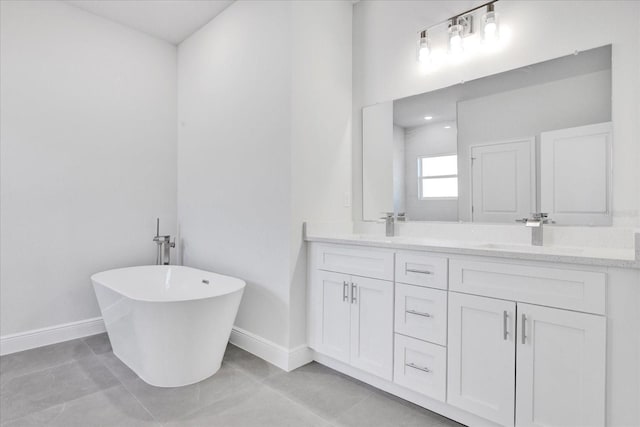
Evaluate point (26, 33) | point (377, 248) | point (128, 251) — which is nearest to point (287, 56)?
point (377, 248)

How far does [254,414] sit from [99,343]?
68.5 inches

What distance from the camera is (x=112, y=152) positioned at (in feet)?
10.6

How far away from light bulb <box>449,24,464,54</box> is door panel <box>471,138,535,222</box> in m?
0.62

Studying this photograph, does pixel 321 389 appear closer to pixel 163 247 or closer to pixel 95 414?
pixel 95 414

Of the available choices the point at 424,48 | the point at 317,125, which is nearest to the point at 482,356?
the point at 317,125

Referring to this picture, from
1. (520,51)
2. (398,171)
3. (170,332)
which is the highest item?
(520,51)

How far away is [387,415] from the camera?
1880 millimetres

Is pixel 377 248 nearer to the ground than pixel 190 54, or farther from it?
nearer to the ground

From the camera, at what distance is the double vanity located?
1386mm

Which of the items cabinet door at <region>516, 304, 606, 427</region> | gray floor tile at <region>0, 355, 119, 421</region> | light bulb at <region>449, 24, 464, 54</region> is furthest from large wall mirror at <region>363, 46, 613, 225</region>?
gray floor tile at <region>0, 355, 119, 421</region>

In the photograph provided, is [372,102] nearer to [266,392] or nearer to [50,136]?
[266,392]

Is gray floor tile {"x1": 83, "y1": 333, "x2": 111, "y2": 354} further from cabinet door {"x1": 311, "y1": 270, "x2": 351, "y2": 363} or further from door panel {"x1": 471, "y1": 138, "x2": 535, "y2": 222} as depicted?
door panel {"x1": 471, "y1": 138, "x2": 535, "y2": 222}

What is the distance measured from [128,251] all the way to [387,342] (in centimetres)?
256

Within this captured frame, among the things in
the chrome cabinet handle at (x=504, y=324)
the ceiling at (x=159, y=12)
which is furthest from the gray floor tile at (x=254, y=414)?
the ceiling at (x=159, y=12)
